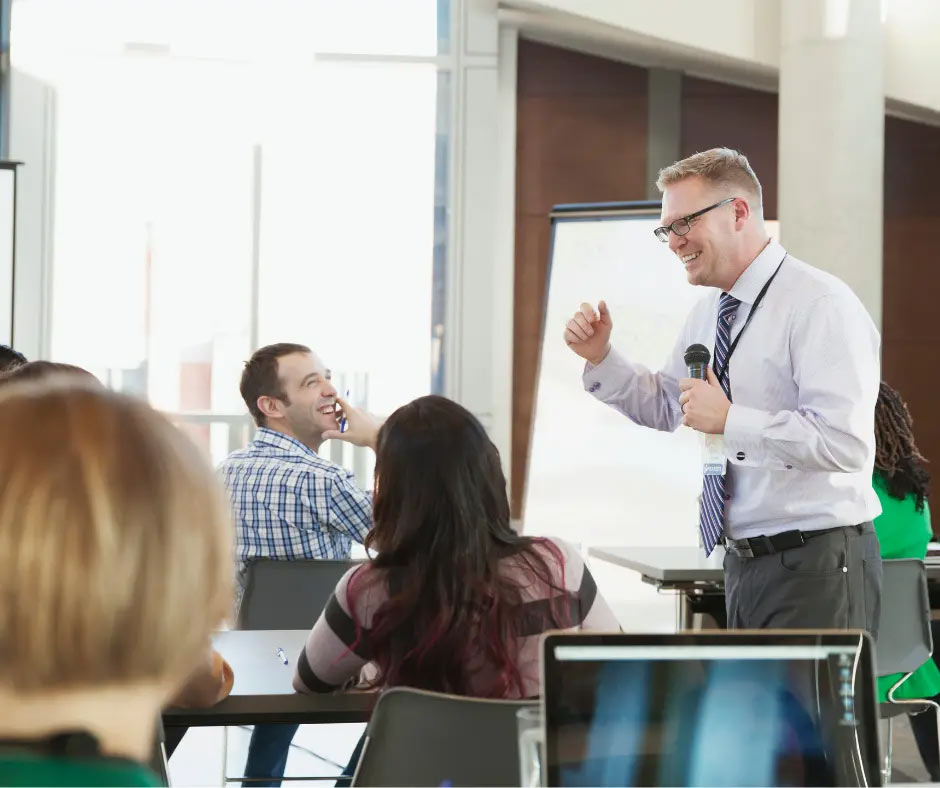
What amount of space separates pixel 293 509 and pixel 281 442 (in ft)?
0.87

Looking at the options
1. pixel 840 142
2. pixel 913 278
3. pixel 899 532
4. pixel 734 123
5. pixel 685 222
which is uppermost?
pixel 734 123

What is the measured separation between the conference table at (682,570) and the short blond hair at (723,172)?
1.22m

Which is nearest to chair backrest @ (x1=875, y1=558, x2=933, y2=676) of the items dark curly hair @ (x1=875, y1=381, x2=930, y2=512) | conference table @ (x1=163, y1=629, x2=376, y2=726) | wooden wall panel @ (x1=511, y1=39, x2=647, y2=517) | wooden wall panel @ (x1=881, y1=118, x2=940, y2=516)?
dark curly hair @ (x1=875, y1=381, x2=930, y2=512)

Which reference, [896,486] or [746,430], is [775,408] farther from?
[896,486]

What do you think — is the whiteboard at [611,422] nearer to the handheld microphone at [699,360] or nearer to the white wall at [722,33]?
the white wall at [722,33]

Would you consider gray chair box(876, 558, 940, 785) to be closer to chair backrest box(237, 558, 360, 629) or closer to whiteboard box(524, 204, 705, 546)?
chair backrest box(237, 558, 360, 629)

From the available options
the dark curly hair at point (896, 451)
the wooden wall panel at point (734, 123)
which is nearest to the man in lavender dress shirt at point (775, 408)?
the dark curly hair at point (896, 451)

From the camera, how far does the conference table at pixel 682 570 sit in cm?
338

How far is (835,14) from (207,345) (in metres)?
4.11

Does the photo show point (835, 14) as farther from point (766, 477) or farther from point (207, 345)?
point (766, 477)

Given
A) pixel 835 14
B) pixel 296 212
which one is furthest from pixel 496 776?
pixel 296 212

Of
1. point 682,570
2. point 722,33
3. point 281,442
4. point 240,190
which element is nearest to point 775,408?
point 682,570

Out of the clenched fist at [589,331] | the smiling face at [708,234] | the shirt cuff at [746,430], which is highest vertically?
the smiling face at [708,234]

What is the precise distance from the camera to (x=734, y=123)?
25.0ft
